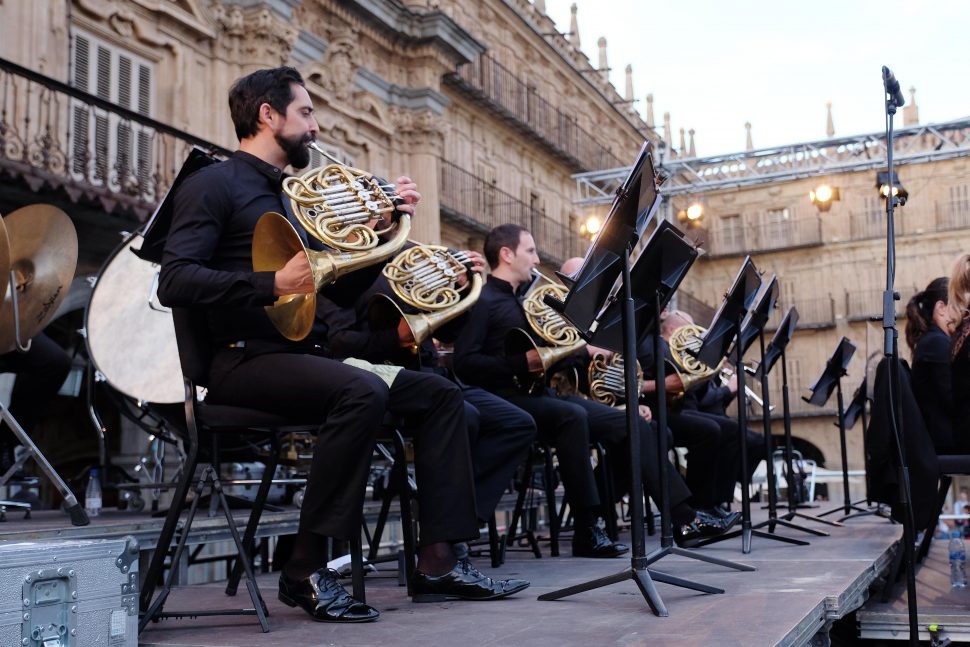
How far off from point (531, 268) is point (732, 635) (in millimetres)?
3228

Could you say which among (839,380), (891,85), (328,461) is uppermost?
Result: (891,85)

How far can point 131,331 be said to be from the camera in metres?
5.70

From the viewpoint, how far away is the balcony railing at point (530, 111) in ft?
71.4

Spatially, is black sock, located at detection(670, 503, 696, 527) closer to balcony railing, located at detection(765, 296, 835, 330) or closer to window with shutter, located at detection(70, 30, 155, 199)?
window with shutter, located at detection(70, 30, 155, 199)

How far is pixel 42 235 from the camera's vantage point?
5086mm

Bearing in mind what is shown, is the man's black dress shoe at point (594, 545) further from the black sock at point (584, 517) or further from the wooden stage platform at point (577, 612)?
the wooden stage platform at point (577, 612)

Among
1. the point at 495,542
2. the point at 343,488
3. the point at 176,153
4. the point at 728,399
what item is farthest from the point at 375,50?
the point at 343,488

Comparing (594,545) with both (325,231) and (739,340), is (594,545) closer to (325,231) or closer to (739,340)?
(739,340)

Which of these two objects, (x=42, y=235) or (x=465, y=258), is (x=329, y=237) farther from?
(x=42, y=235)

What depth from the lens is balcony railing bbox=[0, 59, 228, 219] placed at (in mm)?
9703

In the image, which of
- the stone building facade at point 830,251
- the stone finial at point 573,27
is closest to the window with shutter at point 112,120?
the stone finial at point 573,27

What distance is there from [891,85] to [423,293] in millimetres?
2348

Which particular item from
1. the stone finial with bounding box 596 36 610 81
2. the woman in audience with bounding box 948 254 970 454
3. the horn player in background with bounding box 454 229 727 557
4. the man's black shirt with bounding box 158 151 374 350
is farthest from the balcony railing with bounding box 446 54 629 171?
the man's black shirt with bounding box 158 151 374 350

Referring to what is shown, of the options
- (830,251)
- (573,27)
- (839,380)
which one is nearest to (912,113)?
(830,251)
